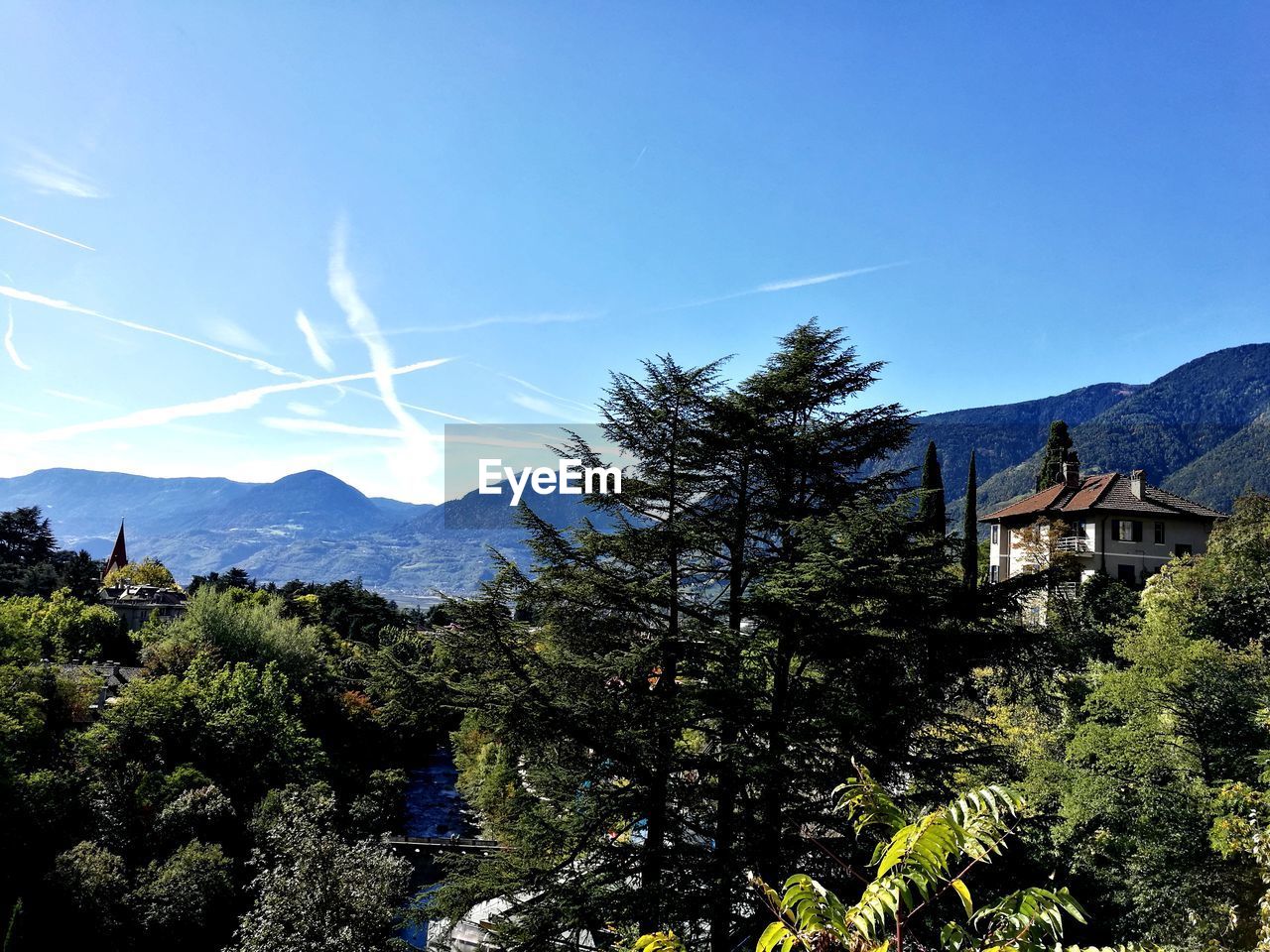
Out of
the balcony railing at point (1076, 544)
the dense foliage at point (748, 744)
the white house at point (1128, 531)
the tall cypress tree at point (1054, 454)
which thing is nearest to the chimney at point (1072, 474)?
the white house at point (1128, 531)

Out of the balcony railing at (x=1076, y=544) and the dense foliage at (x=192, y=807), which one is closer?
the dense foliage at (x=192, y=807)

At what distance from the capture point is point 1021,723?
27.4 m

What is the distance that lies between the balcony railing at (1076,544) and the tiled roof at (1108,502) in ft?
4.76

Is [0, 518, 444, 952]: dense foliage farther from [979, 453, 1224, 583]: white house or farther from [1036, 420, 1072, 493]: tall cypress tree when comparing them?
[1036, 420, 1072, 493]: tall cypress tree

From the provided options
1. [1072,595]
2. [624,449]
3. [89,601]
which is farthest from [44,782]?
[89,601]

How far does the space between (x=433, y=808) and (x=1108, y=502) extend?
37.9 m

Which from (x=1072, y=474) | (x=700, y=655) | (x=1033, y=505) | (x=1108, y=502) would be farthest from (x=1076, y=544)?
(x=700, y=655)

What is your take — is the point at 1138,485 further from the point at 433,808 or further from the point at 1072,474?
the point at 433,808

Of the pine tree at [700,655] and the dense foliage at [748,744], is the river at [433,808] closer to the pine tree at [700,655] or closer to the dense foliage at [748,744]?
the dense foliage at [748,744]

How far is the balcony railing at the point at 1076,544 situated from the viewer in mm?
35938

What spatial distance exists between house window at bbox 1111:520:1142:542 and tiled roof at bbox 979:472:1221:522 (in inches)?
32.0

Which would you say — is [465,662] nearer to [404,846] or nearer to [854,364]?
[854,364]

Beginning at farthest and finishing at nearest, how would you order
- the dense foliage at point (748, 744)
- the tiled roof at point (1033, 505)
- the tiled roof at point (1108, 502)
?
the tiled roof at point (1033, 505), the tiled roof at point (1108, 502), the dense foliage at point (748, 744)

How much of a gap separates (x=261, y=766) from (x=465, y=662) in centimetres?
1988
